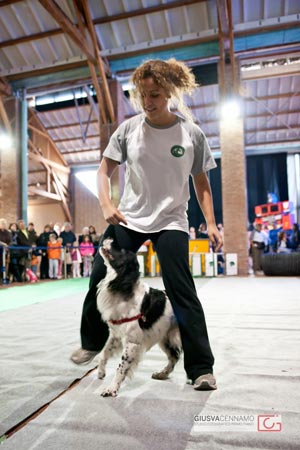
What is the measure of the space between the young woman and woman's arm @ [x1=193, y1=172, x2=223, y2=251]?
148 millimetres

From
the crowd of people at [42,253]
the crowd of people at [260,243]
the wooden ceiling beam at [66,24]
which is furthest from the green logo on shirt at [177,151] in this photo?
the crowd of people at [260,243]

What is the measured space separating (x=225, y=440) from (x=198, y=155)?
52.0 inches

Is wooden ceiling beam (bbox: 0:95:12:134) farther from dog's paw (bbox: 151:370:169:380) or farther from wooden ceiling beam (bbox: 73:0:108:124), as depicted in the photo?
dog's paw (bbox: 151:370:169:380)

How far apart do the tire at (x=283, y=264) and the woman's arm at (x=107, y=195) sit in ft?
28.3

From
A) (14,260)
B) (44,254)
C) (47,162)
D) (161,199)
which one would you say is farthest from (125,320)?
(47,162)

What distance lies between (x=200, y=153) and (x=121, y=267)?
0.74m

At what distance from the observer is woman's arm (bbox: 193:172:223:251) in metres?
2.05

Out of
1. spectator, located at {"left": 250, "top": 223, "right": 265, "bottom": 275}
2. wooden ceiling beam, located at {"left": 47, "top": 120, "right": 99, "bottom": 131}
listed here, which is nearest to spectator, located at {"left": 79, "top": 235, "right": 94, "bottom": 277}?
spectator, located at {"left": 250, "top": 223, "right": 265, "bottom": 275}

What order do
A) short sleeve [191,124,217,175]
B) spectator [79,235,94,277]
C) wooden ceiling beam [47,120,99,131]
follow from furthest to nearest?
wooden ceiling beam [47,120,99,131], spectator [79,235,94,277], short sleeve [191,124,217,175]

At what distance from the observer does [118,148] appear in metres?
1.97

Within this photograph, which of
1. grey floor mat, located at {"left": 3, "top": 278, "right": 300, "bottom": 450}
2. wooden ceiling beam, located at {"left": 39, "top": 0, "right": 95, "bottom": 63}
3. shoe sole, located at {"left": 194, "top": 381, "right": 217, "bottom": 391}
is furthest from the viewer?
wooden ceiling beam, located at {"left": 39, "top": 0, "right": 95, "bottom": 63}

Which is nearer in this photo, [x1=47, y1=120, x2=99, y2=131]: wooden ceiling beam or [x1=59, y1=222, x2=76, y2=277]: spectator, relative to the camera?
[x1=59, y1=222, x2=76, y2=277]: spectator

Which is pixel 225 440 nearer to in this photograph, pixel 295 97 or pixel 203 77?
pixel 203 77

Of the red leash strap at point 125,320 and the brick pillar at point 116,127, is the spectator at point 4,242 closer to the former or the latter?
the brick pillar at point 116,127
